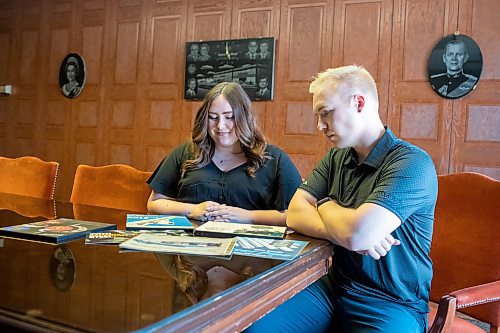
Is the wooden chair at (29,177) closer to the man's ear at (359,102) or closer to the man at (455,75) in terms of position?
the man's ear at (359,102)

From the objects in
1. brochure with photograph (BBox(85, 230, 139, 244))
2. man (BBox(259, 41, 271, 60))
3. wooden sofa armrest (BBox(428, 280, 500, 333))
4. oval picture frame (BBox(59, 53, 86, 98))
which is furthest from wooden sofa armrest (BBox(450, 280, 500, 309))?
oval picture frame (BBox(59, 53, 86, 98))

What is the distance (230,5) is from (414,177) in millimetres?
4115

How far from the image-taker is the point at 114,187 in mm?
2350

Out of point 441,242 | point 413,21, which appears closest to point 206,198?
point 441,242

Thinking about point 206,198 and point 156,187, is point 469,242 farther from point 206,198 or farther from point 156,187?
point 156,187

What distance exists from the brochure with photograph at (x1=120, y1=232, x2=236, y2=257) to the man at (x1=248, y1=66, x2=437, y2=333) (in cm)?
36

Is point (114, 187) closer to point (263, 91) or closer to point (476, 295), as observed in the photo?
point (476, 295)

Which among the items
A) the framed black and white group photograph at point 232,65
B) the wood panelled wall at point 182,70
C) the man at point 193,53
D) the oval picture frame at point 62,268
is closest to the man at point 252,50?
the framed black and white group photograph at point 232,65

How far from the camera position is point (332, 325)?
1.55 meters

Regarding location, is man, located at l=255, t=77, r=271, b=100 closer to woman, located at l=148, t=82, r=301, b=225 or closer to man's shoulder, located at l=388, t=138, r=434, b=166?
woman, located at l=148, t=82, r=301, b=225

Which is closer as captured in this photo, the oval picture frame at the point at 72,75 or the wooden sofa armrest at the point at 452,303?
the wooden sofa armrest at the point at 452,303

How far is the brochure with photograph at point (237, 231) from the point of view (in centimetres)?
142

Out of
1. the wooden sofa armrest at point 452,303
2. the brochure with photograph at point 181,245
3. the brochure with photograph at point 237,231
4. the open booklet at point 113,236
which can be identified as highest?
the brochure with photograph at point 181,245

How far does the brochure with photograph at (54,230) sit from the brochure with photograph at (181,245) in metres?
0.18
